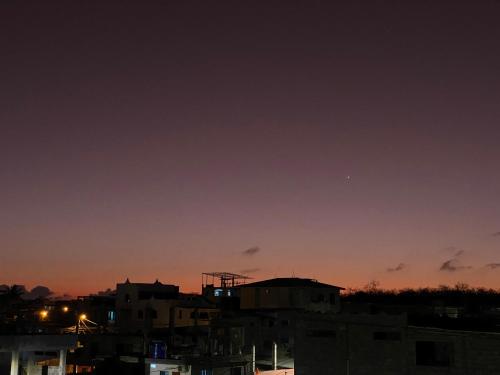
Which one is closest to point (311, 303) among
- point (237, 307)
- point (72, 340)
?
point (237, 307)

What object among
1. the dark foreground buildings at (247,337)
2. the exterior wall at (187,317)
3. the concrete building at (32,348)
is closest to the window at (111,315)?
the dark foreground buildings at (247,337)

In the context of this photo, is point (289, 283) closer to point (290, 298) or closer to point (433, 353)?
point (290, 298)

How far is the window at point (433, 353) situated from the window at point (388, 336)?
110cm

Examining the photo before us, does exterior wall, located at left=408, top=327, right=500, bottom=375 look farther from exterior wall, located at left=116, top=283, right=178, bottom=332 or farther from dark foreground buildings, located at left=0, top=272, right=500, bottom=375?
exterior wall, located at left=116, top=283, right=178, bottom=332

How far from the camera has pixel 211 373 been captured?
44250mm

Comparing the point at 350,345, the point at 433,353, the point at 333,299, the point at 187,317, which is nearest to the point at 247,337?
the point at 187,317

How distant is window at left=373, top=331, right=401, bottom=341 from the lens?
34594 millimetres

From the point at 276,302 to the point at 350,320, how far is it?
3530 centimetres

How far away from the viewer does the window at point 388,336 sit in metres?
34.6

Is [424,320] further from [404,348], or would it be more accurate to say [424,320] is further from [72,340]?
[72,340]

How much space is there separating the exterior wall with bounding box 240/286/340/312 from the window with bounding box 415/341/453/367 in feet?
112

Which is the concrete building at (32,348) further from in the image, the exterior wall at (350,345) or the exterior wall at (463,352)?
the exterior wall at (463,352)

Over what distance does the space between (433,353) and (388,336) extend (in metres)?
3.35

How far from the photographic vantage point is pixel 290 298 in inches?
→ 2766
